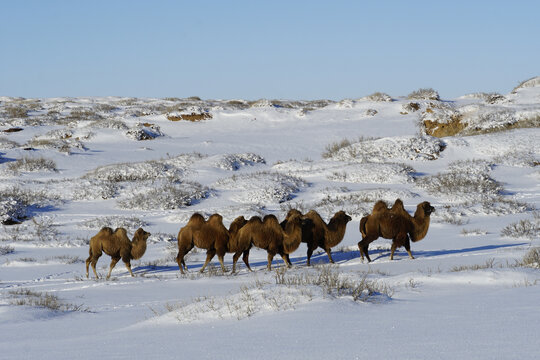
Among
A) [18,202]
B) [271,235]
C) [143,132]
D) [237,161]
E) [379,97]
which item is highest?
[379,97]

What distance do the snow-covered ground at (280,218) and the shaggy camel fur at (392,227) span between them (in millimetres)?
401

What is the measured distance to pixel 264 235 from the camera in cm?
994

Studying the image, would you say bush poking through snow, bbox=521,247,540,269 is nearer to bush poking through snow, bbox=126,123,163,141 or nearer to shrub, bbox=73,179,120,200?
shrub, bbox=73,179,120,200

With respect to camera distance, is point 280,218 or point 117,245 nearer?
point 117,245

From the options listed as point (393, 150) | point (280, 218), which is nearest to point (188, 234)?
point (280, 218)

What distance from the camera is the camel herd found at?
32.8 ft

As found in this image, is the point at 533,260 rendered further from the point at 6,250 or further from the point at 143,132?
the point at 143,132

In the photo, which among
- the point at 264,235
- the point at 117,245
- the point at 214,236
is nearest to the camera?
the point at 264,235

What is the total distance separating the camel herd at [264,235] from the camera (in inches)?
393

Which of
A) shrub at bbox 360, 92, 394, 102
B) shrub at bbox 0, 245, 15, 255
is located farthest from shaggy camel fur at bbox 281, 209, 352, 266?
shrub at bbox 360, 92, 394, 102

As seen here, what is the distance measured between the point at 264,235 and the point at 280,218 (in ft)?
22.6

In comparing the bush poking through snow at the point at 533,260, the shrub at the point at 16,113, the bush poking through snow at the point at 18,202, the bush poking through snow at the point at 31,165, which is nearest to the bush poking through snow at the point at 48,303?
the bush poking through snow at the point at 533,260

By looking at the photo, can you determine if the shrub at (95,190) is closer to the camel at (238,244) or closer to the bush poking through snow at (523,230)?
the camel at (238,244)

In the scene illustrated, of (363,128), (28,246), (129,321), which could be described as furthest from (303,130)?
(129,321)
